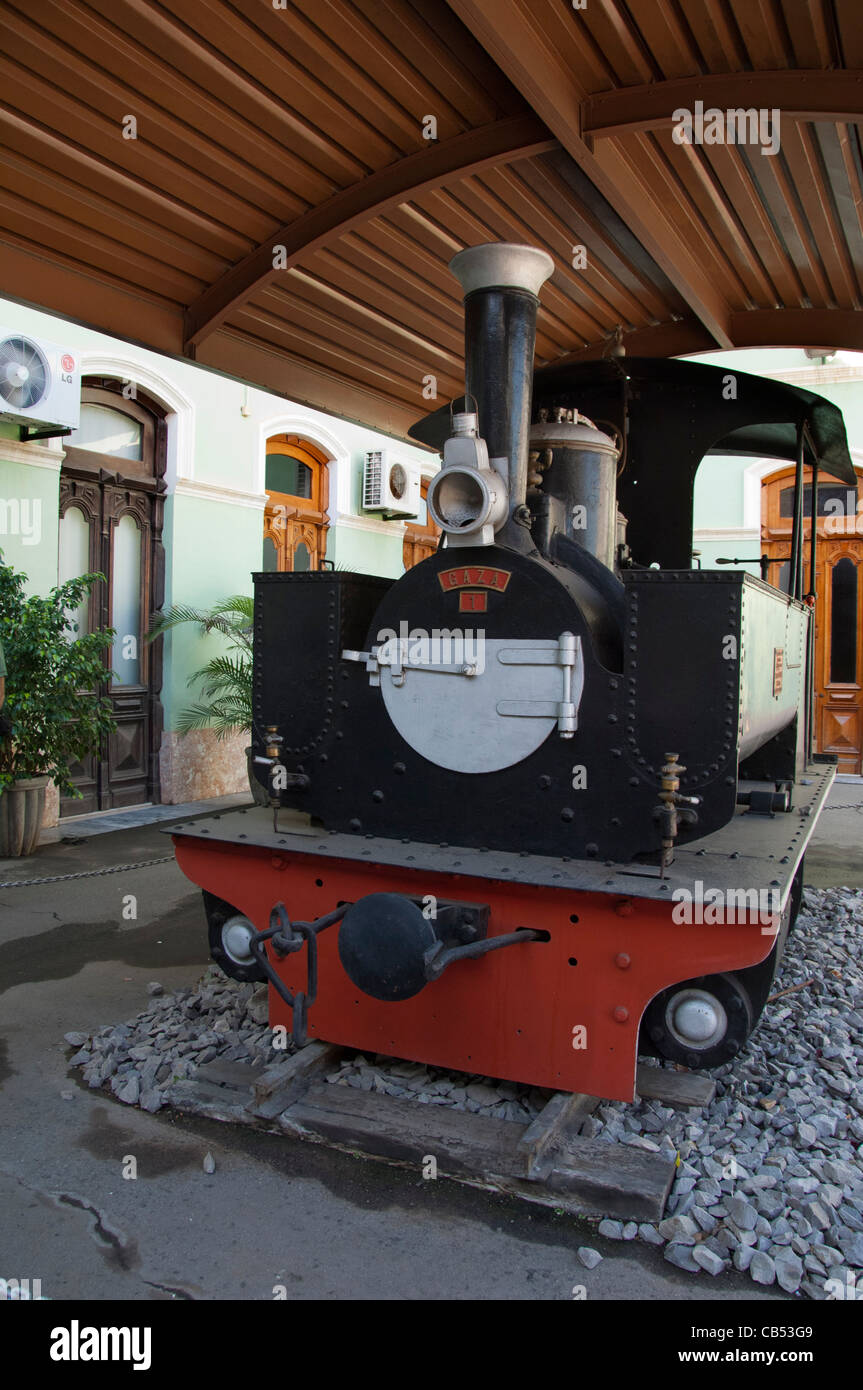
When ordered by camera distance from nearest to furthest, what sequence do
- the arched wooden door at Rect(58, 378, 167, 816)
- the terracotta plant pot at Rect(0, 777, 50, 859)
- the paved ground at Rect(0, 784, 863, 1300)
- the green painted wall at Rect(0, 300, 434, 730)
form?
1. the paved ground at Rect(0, 784, 863, 1300)
2. the terracotta plant pot at Rect(0, 777, 50, 859)
3. the green painted wall at Rect(0, 300, 434, 730)
4. the arched wooden door at Rect(58, 378, 167, 816)

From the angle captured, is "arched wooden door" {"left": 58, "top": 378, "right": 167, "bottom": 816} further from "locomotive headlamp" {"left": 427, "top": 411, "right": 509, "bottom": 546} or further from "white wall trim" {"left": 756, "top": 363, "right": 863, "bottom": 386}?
"white wall trim" {"left": 756, "top": 363, "right": 863, "bottom": 386}

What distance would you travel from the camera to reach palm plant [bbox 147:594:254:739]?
29.8 ft

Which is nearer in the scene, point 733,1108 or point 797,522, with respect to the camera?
point 733,1108

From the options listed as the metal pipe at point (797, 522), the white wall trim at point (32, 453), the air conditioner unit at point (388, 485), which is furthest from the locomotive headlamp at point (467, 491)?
the air conditioner unit at point (388, 485)

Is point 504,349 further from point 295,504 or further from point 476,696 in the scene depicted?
point 295,504

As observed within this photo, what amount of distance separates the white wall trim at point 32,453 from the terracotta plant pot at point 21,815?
2435 mm

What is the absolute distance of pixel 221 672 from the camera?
358 inches

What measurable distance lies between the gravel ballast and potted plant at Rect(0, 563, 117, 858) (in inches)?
123

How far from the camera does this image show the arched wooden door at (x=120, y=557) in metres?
8.38

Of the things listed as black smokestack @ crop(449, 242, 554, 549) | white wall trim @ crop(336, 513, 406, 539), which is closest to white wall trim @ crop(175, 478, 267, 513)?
white wall trim @ crop(336, 513, 406, 539)

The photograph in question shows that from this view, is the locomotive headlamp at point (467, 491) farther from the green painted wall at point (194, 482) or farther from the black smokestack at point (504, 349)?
the green painted wall at point (194, 482)

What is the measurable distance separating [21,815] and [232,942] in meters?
4.01

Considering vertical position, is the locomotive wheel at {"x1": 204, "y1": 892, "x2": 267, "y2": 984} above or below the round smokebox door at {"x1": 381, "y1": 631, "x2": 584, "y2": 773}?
below

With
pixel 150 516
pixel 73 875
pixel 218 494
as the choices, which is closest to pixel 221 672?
pixel 150 516
